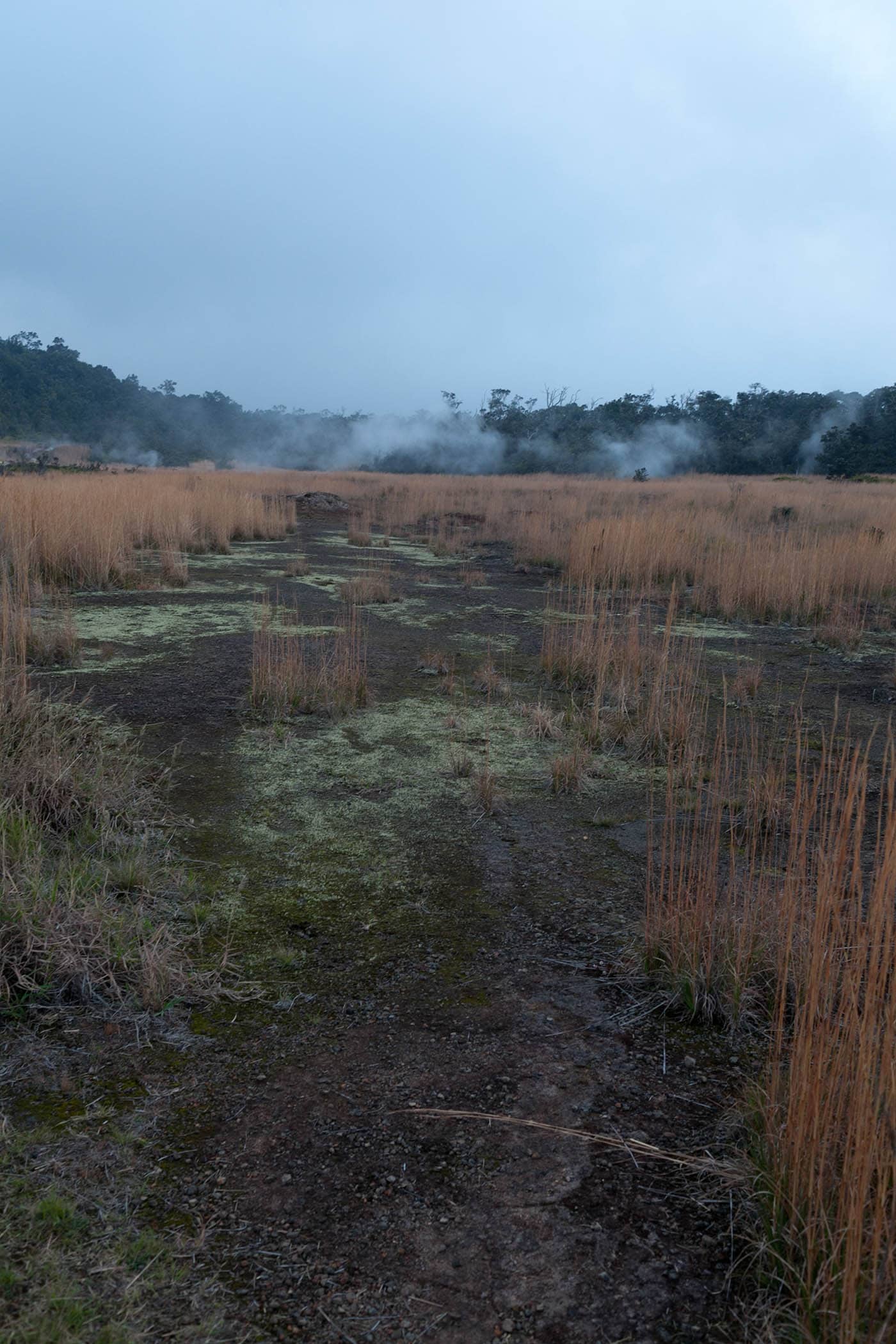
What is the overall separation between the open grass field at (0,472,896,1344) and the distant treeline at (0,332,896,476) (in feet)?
86.4

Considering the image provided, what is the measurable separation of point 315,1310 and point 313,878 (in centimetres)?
151

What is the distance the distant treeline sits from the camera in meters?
32.8

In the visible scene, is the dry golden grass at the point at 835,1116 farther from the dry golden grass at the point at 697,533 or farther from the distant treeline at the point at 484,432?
the distant treeline at the point at 484,432

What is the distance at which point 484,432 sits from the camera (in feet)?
141

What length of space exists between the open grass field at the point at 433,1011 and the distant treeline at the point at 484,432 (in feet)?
86.4

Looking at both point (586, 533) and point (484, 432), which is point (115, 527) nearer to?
point (586, 533)

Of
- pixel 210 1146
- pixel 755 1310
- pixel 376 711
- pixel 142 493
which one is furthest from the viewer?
pixel 142 493

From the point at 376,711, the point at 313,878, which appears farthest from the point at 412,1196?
the point at 376,711

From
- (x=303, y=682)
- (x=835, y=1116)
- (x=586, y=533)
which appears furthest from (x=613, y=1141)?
(x=586, y=533)

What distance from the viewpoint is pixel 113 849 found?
2.84 metres

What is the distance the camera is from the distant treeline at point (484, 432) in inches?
1292

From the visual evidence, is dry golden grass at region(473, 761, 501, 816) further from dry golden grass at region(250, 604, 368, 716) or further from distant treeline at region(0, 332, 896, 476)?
distant treeline at region(0, 332, 896, 476)

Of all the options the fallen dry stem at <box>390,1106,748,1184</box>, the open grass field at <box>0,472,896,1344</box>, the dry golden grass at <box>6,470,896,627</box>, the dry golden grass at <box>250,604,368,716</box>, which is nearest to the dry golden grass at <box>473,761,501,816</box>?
the open grass field at <box>0,472,896,1344</box>

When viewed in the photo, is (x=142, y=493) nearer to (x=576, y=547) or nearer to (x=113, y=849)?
(x=576, y=547)
